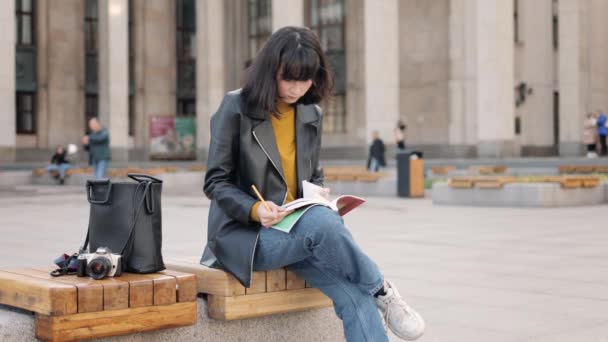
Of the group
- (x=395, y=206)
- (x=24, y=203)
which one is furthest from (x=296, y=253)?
(x=24, y=203)

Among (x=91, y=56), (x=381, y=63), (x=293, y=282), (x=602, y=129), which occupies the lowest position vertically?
(x=293, y=282)

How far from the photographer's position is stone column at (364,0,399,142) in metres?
35.9

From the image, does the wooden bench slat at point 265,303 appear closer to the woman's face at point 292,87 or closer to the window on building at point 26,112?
the woman's face at point 292,87

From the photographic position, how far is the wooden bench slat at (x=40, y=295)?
3.93 m

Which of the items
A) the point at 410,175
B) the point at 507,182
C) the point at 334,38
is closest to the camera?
the point at 507,182

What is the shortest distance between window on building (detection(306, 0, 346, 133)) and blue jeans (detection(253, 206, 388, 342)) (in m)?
42.8

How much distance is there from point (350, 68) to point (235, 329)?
43010 millimetres

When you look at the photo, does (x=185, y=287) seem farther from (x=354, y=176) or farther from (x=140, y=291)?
(x=354, y=176)

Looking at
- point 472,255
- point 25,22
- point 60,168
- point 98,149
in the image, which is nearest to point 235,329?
point 472,255

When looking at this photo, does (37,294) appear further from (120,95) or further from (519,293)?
(120,95)

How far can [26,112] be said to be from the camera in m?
47.1

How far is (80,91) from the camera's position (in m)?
49.0

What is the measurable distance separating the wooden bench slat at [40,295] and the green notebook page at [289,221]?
107cm

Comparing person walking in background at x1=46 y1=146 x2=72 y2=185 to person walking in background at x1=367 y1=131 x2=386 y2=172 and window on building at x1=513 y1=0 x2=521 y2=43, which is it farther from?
window on building at x1=513 y1=0 x2=521 y2=43
